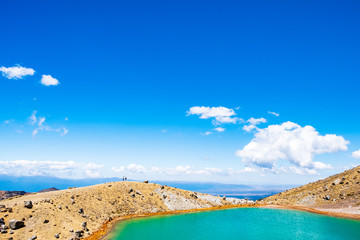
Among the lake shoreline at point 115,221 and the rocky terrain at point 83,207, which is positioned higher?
the rocky terrain at point 83,207

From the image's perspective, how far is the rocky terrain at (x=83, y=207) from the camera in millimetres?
55328

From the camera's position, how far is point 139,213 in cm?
9062

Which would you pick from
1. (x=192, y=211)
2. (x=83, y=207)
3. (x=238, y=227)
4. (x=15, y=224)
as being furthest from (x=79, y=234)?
(x=192, y=211)

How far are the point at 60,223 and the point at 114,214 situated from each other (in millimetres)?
25669

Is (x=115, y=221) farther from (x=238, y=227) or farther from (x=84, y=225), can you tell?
(x=238, y=227)

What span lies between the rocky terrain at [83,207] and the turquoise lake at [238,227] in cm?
883

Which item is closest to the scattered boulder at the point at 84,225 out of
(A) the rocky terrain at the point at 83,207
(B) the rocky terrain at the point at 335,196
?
(A) the rocky terrain at the point at 83,207

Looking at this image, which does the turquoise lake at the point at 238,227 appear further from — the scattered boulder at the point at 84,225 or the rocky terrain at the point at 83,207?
the rocky terrain at the point at 83,207

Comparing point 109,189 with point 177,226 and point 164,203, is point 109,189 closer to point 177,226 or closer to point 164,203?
point 164,203

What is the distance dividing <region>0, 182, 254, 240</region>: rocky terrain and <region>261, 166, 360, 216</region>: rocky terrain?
27.5 metres

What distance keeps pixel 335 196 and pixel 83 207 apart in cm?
11196

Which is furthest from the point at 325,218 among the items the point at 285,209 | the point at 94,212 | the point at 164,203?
the point at 94,212

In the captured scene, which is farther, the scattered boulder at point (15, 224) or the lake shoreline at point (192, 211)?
the lake shoreline at point (192, 211)

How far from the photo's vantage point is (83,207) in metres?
76.1
